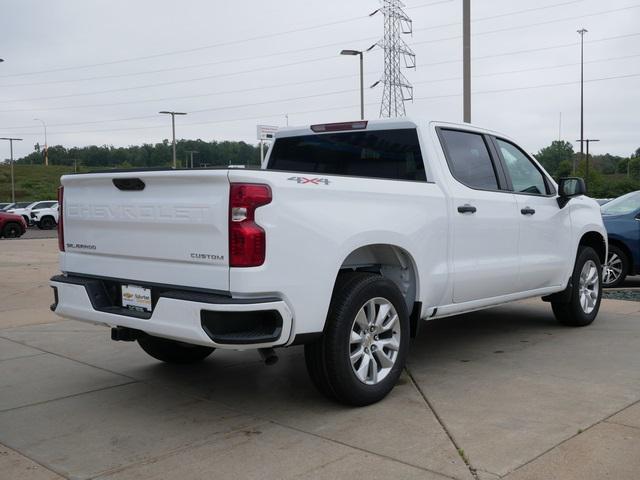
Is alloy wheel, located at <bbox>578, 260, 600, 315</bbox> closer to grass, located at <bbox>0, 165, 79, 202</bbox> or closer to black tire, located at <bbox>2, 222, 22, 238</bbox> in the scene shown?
black tire, located at <bbox>2, 222, 22, 238</bbox>

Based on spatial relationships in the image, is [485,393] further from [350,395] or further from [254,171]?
[254,171]

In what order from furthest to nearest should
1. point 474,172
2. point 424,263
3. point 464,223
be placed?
point 474,172, point 464,223, point 424,263

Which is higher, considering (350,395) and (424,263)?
(424,263)

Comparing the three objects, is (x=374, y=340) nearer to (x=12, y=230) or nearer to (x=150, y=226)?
(x=150, y=226)

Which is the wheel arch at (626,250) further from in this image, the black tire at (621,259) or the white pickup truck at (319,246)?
the white pickup truck at (319,246)

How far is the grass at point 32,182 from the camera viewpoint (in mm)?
87625

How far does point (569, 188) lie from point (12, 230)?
85.5ft

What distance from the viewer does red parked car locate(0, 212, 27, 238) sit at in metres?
27.9

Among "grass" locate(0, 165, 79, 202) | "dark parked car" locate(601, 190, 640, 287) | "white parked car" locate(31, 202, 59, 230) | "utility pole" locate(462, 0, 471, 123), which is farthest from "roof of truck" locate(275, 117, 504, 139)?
"grass" locate(0, 165, 79, 202)

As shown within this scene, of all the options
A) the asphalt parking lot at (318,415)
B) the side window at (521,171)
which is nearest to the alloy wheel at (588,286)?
the asphalt parking lot at (318,415)

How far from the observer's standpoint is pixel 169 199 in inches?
165

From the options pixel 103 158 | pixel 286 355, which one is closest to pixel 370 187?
pixel 286 355

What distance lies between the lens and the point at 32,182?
94750mm

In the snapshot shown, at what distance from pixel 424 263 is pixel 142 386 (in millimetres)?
2240
